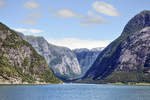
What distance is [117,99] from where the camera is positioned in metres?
183

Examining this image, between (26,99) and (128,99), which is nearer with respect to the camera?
(26,99)

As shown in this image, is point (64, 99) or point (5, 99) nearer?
point (5, 99)

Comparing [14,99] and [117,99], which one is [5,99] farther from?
[117,99]

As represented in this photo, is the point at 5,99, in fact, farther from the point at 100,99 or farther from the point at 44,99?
the point at 100,99

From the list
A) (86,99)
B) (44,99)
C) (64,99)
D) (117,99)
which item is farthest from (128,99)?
(44,99)

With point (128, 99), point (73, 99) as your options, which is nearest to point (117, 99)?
point (128, 99)

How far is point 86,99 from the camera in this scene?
602 feet

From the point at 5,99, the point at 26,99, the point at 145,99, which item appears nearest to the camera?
the point at 5,99

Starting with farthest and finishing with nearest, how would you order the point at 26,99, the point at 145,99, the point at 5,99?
the point at 145,99 → the point at 26,99 → the point at 5,99

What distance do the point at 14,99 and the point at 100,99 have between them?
5032 centimetres

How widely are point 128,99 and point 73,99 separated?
31.1 metres

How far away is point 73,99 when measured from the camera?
18262cm

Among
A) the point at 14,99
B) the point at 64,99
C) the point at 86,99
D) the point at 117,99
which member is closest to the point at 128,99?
the point at 117,99

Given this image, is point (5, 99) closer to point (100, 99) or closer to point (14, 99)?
point (14, 99)
